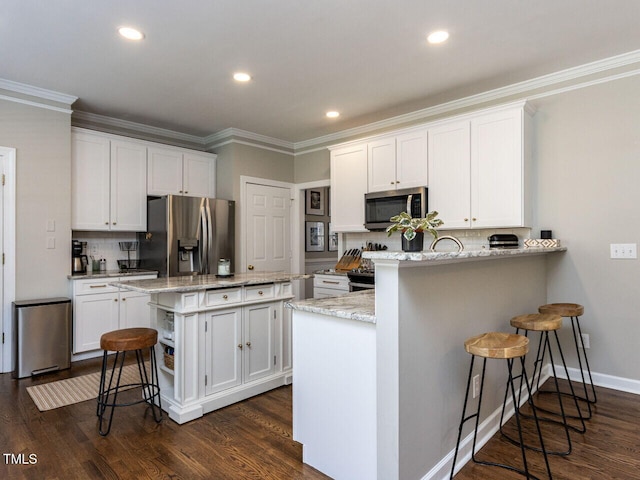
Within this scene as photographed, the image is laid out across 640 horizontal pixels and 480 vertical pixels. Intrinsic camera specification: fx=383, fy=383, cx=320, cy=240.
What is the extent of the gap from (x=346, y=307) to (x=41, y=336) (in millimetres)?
3160

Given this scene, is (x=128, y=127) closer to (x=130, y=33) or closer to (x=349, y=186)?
(x=130, y=33)

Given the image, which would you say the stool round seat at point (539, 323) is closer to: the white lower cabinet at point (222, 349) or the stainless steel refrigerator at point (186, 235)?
the white lower cabinet at point (222, 349)

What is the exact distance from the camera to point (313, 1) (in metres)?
2.32

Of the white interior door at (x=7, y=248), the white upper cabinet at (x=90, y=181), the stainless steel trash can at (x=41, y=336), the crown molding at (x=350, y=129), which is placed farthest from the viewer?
the white upper cabinet at (x=90, y=181)

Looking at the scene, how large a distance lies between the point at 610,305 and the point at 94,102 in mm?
5213

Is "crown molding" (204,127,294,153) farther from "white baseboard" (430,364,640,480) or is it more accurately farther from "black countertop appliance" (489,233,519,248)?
"white baseboard" (430,364,640,480)

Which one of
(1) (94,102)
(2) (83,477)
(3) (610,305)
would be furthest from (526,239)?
(1) (94,102)

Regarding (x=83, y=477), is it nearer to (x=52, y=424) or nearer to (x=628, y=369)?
(x=52, y=424)

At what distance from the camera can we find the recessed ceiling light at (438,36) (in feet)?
8.80

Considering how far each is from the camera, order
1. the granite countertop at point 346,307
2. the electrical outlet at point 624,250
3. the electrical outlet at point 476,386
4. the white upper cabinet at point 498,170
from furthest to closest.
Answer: the white upper cabinet at point 498,170 → the electrical outlet at point 624,250 → the electrical outlet at point 476,386 → the granite countertop at point 346,307

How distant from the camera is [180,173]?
4883mm

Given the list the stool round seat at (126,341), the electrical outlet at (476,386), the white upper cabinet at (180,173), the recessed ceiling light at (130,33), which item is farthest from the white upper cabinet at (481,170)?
the white upper cabinet at (180,173)

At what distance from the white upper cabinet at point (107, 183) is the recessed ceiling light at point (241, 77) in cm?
178

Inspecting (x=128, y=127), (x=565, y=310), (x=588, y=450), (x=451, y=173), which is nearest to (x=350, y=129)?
(x=451, y=173)
